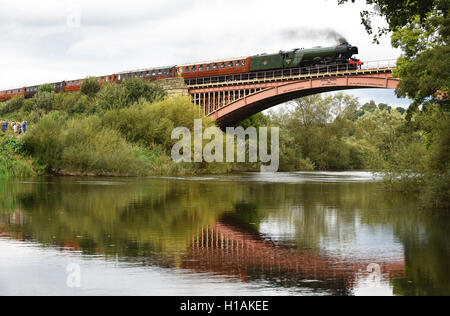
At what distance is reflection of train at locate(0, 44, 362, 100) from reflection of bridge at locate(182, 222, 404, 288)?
4408cm

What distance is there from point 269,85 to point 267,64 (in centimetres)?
326

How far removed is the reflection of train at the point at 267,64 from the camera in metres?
52.9

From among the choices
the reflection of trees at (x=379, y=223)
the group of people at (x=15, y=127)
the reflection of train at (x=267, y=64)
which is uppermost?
the reflection of train at (x=267, y=64)

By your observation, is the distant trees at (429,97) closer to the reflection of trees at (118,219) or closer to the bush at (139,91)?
the reflection of trees at (118,219)

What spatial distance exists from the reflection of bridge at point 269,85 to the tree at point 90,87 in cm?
1490

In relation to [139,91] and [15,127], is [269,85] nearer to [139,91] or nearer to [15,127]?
[139,91]

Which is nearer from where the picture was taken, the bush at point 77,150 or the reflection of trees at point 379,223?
the reflection of trees at point 379,223

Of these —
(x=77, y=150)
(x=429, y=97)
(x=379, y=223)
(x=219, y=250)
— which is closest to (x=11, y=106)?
(x=77, y=150)

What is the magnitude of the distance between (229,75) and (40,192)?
43.6 meters

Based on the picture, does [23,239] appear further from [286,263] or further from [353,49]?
[353,49]

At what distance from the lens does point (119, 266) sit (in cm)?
777

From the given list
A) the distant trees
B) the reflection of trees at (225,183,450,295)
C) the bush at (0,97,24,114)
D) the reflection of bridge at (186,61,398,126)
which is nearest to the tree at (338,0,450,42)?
the distant trees

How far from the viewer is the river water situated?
6.77 m

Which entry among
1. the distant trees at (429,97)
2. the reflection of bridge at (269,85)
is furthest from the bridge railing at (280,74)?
the distant trees at (429,97)
